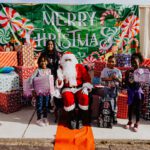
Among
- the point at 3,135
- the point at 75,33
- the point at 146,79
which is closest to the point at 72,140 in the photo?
the point at 3,135

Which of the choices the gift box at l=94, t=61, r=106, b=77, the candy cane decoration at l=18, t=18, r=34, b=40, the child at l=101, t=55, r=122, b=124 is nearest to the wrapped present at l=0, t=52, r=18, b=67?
the candy cane decoration at l=18, t=18, r=34, b=40

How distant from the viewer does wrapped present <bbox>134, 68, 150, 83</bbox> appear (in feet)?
14.8

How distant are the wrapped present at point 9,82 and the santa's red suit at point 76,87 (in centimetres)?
133

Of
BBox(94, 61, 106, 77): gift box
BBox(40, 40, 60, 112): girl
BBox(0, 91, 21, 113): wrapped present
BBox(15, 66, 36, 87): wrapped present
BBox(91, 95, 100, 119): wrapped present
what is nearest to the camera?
BBox(91, 95, 100, 119): wrapped present

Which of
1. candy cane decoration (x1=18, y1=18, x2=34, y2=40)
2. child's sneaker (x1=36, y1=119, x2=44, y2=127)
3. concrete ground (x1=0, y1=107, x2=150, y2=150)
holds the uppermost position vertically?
candy cane decoration (x1=18, y1=18, x2=34, y2=40)

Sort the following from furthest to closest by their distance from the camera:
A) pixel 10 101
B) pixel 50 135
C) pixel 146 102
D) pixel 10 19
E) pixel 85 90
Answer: pixel 10 19
pixel 10 101
pixel 146 102
pixel 85 90
pixel 50 135

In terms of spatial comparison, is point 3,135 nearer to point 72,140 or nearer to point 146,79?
point 72,140

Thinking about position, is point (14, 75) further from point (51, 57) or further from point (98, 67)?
point (98, 67)

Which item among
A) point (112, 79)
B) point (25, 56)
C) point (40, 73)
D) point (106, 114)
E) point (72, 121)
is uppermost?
point (25, 56)

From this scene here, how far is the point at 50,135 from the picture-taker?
4258 mm

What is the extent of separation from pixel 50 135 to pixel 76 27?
12.2 ft

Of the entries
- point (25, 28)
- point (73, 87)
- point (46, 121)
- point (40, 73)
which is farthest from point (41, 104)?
point (25, 28)

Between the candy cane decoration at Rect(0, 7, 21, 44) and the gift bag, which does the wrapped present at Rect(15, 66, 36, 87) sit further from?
the gift bag

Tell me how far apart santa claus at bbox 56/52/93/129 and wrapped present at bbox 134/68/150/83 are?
89cm
